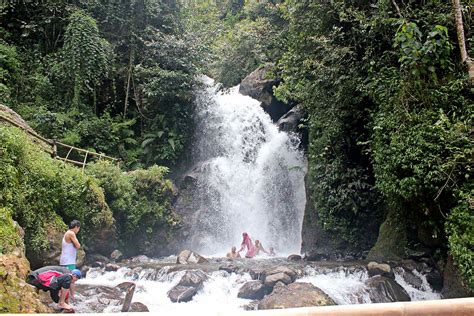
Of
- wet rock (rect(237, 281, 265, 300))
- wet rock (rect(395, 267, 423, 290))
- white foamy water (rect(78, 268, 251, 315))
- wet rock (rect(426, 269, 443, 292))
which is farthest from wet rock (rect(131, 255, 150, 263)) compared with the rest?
wet rock (rect(426, 269, 443, 292))

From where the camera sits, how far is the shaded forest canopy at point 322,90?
687cm

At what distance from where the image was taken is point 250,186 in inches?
655

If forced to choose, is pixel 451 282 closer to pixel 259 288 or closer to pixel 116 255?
pixel 259 288

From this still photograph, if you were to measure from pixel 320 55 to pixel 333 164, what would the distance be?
3501 mm

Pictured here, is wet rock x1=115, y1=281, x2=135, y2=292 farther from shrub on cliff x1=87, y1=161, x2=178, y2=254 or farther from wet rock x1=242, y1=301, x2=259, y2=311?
shrub on cliff x1=87, y1=161, x2=178, y2=254

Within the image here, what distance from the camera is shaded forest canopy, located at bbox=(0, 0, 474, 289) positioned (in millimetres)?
6871

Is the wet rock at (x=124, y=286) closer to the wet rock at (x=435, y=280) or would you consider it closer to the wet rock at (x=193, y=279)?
the wet rock at (x=193, y=279)

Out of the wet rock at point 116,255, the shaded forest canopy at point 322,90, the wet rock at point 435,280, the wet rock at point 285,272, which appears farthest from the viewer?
the wet rock at point 116,255

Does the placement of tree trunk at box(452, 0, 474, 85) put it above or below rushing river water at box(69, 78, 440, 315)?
above

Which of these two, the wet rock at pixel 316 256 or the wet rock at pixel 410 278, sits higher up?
the wet rock at pixel 410 278

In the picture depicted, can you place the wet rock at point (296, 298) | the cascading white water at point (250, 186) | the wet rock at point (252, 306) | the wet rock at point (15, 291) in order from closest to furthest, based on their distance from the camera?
the wet rock at point (15, 291) < the wet rock at point (296, 298) < the wet rock at point (252, 306) < the cascading white water at point (250, 186)

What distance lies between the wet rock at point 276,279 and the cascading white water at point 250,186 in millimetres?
6670

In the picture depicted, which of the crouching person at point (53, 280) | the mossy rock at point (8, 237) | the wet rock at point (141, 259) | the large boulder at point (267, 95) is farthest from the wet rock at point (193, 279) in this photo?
the large boulder at point (267, 95)

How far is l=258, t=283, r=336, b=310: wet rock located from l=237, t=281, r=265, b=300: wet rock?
0.52 m
